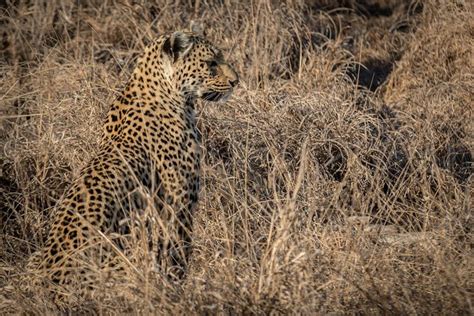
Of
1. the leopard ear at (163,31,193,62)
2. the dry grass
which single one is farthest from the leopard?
the dry grass

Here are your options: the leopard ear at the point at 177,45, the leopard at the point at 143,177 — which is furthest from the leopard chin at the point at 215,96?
the leopard ear at the point at 177,45

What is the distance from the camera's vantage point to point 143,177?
5672 millimetres

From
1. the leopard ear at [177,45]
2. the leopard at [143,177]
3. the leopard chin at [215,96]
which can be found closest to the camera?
the leopard at [143,177]

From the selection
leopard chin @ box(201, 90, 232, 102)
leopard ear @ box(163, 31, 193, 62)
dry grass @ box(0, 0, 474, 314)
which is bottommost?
dry grass @ box(0, 0, 474, 314)

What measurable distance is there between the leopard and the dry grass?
0.49 ft

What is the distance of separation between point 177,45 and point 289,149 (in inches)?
60.7

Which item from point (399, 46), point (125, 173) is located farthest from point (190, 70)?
point (399, 46)

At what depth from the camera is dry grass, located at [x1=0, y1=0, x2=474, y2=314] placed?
4750 millimetres

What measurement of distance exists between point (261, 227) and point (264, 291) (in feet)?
3.50

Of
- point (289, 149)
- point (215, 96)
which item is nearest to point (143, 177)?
point (215, 96)

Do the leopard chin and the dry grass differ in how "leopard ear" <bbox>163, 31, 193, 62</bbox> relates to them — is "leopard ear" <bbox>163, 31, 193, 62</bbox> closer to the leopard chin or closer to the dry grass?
the leopard chin

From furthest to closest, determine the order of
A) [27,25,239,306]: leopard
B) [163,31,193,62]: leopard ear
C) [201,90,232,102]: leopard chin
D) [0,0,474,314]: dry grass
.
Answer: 1. [201,90,232,102]: leopard chin
2. [163,31,193,62]: leopard ear
3. [27,25,239,306]: leopard
4. [0,0,474,314]: dry grass

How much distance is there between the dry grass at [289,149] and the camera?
4.75 meters

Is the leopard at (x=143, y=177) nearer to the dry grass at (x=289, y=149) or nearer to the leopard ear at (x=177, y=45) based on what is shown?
the leopard ear at (x=177, y=45)
